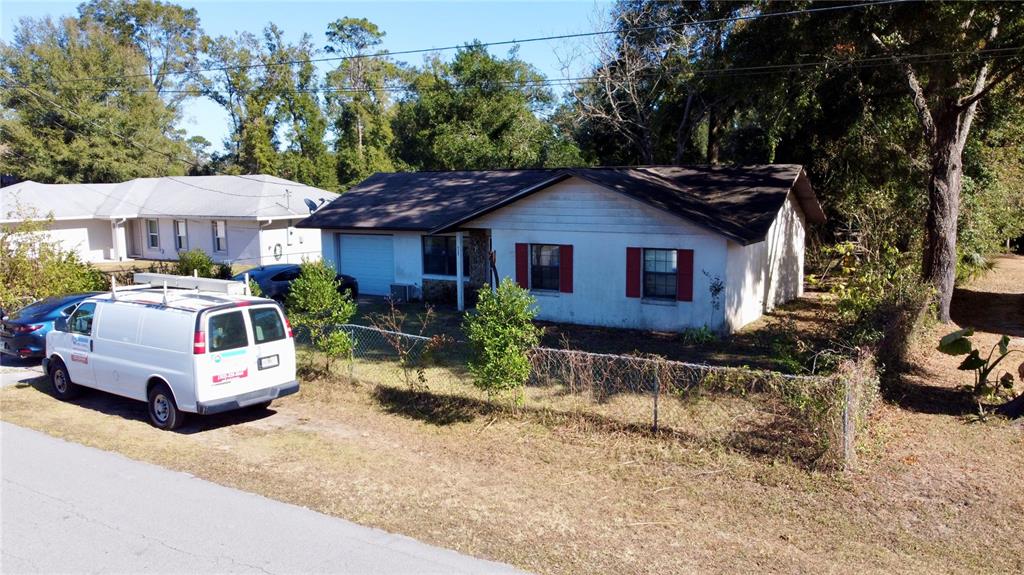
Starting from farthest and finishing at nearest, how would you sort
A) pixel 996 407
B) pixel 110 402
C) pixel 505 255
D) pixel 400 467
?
pixel 505 255, pixel 110 402, pixel 996 407, pixel 400 467

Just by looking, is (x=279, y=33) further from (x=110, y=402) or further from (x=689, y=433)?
(x=689, y=433)

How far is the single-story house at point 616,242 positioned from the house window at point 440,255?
34 mm

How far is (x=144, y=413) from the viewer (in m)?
11.5

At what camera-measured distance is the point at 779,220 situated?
789 inches

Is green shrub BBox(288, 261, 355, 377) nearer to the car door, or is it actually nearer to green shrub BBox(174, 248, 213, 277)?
the car door

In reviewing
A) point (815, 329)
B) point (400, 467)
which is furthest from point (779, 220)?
point (400, 467)

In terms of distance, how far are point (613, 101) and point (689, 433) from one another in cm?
2529

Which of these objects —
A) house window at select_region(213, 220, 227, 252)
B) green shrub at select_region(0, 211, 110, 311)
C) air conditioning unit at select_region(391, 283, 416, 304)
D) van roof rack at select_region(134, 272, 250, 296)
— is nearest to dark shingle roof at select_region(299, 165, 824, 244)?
air conditioning unit at select_region(391, 283, 416, 304)

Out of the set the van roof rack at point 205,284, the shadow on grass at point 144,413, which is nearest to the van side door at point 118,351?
the shadow on grass at point 144,413

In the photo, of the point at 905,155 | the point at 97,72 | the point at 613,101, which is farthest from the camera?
the point at 97,72

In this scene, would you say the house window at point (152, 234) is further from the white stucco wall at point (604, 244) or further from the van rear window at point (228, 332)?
the van rear window at point (228, 332)

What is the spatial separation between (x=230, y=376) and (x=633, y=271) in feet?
32.8

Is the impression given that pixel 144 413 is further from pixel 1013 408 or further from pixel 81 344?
pixel 1013 408

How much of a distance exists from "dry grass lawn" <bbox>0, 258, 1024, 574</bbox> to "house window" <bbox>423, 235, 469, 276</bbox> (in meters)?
10.4
